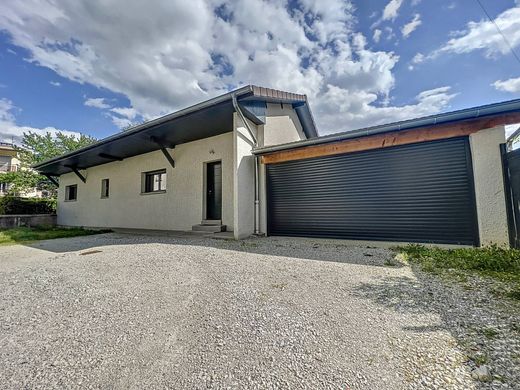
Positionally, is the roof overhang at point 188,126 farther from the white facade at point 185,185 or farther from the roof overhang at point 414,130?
the roof overhang at point 414,130

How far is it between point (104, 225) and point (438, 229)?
1302cm

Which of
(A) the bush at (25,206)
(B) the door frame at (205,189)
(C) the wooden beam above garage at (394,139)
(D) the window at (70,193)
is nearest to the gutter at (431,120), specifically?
(C) the wooden beam above garage at (394,139)

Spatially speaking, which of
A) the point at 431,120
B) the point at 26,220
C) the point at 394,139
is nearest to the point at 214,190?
the point at 394,139

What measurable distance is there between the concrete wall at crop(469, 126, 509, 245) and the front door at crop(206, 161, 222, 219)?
6424 millimetres

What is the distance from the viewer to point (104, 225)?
35.7 feet

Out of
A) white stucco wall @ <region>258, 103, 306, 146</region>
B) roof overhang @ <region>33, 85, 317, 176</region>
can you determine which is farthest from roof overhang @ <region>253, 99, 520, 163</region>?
roof overhang @ <region>33, 85, 317, 176</region>

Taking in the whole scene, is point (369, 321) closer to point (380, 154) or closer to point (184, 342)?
point (184, 342)

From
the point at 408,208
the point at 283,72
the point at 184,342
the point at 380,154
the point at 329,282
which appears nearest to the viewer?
the point at 184,342

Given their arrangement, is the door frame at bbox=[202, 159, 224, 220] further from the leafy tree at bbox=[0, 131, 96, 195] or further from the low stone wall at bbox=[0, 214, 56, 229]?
the leafy tree at bbox=[0, 131, 96, 195]

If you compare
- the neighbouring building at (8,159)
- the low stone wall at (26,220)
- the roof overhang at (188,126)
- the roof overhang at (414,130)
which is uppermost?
the neighbouring building at (8,159)

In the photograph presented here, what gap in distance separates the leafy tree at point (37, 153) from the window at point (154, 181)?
13.5 meters

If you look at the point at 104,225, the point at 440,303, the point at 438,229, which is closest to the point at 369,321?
the point at 440,303

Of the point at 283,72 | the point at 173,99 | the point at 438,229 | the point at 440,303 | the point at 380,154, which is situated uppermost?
the point at 173,99

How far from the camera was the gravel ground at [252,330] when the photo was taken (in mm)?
1199
